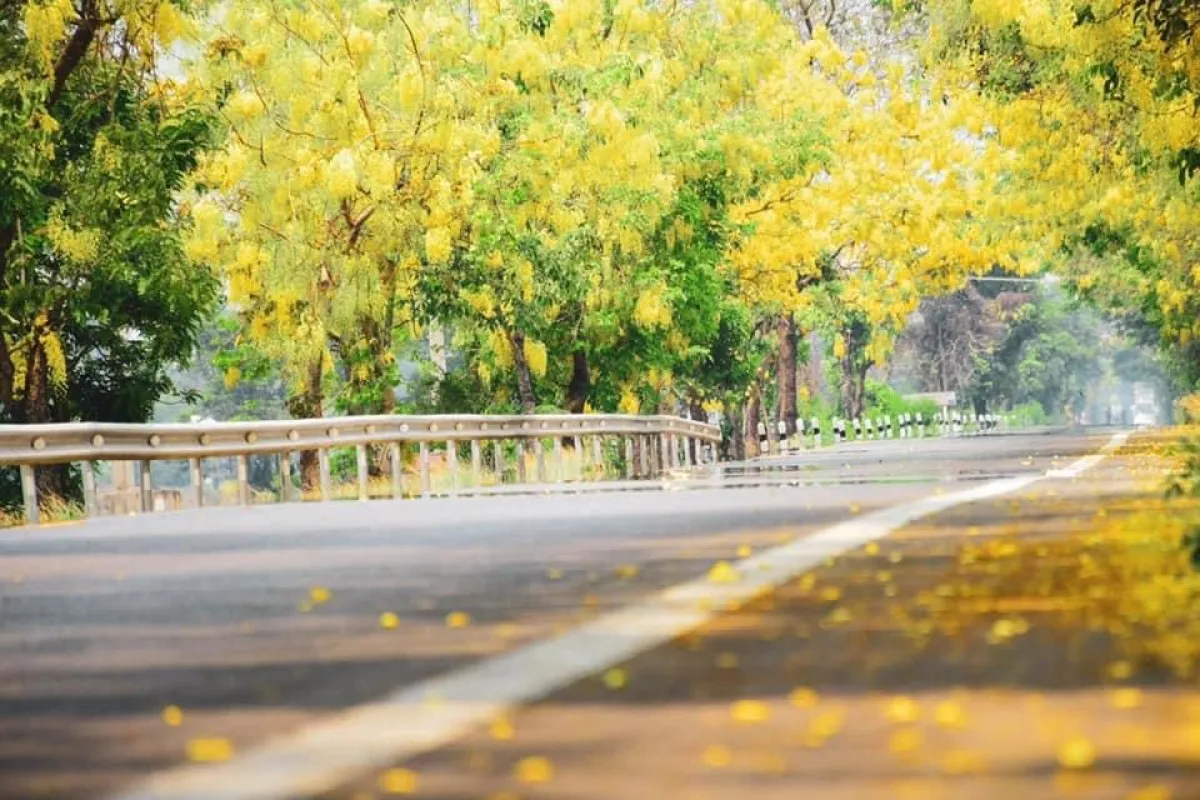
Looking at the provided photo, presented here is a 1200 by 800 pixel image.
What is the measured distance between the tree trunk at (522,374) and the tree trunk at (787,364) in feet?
76.4

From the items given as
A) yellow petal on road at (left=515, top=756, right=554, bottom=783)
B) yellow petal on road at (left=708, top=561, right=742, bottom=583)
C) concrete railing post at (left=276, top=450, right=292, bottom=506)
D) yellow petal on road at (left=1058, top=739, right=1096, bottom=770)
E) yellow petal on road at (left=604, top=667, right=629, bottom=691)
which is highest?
concrete railing post at (left=276, top=450, right=292, bottom=506)

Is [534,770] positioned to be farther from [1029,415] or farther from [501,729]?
[1029,415]

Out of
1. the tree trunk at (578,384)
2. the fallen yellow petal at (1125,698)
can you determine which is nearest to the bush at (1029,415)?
the tree trunk at (578,384)

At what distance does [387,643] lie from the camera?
32.7ft

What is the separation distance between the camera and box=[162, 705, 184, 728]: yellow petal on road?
305 inches

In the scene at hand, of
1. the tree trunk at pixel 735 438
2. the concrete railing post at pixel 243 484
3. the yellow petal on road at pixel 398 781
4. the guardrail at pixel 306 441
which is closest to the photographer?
the yellow petal on road at pixel 398 781

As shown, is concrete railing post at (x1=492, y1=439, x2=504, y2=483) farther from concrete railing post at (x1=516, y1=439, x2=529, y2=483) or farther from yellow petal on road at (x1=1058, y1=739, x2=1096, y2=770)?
yellow petal on road at (x1=1058, y1=739, x2=1096, y2=770)

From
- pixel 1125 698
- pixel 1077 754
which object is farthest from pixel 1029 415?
pixel 1077 754

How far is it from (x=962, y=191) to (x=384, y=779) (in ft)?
198

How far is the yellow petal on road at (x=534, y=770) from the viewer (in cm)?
634

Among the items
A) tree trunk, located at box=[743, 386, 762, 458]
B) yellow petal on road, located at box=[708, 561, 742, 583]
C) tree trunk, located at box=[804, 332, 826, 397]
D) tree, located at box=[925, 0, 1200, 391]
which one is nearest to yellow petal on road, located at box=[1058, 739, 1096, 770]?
yellow petal on road, located at box=[708, 561, 742, 583]

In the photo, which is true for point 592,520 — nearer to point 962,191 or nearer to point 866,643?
point 866,643

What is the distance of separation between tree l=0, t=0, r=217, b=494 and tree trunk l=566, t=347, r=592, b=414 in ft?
42.2

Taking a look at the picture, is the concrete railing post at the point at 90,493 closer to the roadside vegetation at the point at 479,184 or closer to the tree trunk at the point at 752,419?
the roadside vegetation at the point at 479,184
